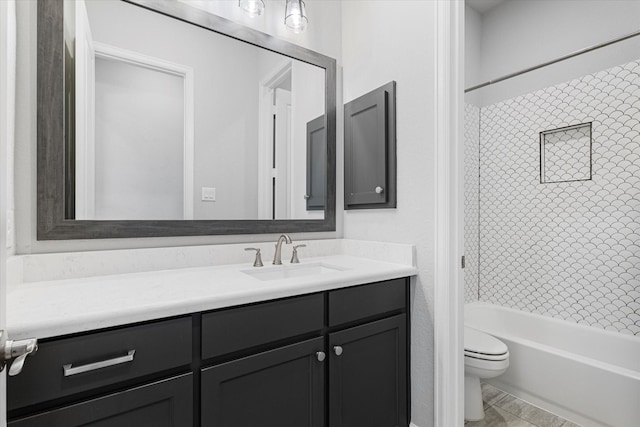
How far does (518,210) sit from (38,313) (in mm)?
2845

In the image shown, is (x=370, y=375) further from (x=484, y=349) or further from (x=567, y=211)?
(x=567, y=211)

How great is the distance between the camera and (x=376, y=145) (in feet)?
5.58

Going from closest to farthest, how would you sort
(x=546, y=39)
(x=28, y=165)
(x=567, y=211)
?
(x=28, y=165) < (x=567, y=211) < (x=546, y=39)

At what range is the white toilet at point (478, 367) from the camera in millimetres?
1676

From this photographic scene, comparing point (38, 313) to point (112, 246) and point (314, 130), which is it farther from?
point (314, 130)

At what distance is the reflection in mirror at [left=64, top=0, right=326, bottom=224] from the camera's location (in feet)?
4.15

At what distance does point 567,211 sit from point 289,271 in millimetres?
2036

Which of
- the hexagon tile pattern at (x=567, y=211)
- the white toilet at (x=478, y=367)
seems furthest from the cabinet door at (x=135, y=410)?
the hexagon tile pattern at (x=567, y=211)

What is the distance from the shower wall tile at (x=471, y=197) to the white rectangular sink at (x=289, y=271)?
1540mm

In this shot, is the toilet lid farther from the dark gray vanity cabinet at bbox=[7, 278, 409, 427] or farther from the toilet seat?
the dark gray vanity cabinet at bbox=[7, 278, 409, 427]

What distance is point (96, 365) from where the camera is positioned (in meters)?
0.78

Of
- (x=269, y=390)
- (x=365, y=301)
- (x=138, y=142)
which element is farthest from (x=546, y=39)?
(x=269, y=390)

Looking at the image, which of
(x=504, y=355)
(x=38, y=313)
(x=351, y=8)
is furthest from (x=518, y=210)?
(x=38, y=313)

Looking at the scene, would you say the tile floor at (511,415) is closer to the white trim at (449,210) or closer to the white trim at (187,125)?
the white trim at (449,210)
